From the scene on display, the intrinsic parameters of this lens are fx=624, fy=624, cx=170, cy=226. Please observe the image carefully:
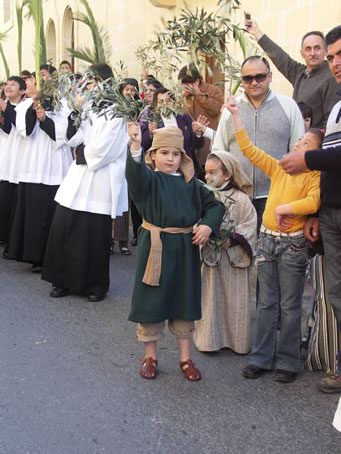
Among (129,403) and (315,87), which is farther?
(315,87)

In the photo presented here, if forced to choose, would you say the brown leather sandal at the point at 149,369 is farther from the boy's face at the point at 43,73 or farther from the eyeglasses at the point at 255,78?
the boy's face at the point at 43,73

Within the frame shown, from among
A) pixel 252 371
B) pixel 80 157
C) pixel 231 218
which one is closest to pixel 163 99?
pixel 231 218

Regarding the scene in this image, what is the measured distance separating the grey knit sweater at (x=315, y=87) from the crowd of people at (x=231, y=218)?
13 millimetres

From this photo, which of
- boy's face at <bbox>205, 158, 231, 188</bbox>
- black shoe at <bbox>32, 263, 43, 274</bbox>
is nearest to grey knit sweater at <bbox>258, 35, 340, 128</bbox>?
boy's face at <bbox>205, 158, 231, 188</bbox>

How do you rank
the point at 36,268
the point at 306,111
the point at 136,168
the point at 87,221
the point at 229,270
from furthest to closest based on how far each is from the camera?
the point at 36,268, the point at 87,221, the point at 306,111, the point at 229,270, the point at 136,168

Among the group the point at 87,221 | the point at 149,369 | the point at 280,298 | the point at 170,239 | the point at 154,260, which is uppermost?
the point at 170,239

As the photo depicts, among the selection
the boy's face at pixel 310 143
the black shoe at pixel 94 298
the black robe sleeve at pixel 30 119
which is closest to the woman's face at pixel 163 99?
the boy's face at pixel 310 143

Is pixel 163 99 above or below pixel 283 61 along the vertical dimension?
below

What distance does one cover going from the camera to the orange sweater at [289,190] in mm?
3623

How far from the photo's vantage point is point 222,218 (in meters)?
4.02

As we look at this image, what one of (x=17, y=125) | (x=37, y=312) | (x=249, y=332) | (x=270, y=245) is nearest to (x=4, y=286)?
(x=37, y=312)

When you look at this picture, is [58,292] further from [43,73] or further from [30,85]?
[43,73]

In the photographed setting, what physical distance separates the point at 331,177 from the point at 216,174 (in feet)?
3.56

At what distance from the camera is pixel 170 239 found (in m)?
3.86
